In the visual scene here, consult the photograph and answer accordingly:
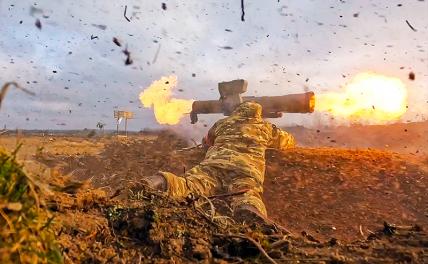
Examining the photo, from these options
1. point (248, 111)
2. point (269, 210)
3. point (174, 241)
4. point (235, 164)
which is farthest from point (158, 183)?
point (248, 111)

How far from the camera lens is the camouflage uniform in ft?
22.6

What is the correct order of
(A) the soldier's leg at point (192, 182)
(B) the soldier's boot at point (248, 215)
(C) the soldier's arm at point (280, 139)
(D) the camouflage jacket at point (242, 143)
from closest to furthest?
(B) the soldier's boot at point (248, 215), (A) the soldier's leg at point (192, 182), (D) the camouflage jacket at point (242, 143), (C) the soldier's arm at point (280, 139)

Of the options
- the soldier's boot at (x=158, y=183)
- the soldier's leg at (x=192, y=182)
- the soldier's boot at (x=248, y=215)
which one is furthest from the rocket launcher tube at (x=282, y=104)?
the soldier's boot at (x=158, y=183)

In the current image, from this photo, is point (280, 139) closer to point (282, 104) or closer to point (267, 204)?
point (267, 204)

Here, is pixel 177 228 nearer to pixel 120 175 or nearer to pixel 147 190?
pixel 147 190

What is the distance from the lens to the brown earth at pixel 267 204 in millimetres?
2795

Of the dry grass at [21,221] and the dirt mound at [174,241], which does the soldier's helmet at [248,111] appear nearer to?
the dirt mound at [174,241]

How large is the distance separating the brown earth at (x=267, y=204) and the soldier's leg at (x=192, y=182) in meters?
0.37

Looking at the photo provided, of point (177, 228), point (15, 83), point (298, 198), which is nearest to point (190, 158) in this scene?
point (298, 198)

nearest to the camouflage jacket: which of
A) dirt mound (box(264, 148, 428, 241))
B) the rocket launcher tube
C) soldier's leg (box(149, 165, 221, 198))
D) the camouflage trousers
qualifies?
the camouflage trousers

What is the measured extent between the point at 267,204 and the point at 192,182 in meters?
3.18

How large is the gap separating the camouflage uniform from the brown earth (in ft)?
1.75

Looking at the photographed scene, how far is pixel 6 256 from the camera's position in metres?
1.76

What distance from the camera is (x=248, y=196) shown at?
22.2 ft
